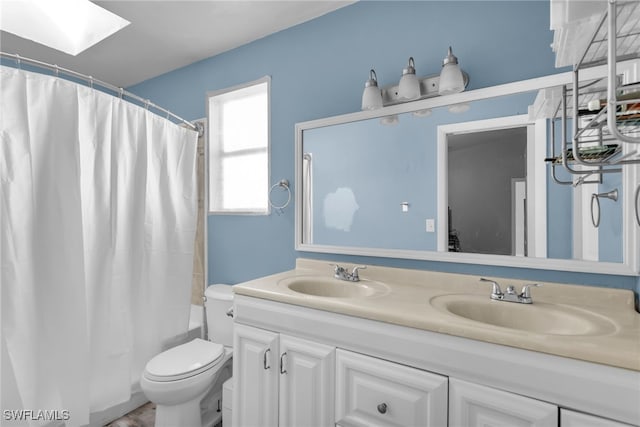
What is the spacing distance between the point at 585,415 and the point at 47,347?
6.65 feet

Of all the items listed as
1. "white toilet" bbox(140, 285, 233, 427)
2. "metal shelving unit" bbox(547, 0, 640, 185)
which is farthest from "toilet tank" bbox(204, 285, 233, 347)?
"metal shelving unit" bbox(547, 0, 640, 185)

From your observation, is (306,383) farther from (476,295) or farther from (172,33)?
(172,33)

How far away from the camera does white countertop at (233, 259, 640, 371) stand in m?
0.81

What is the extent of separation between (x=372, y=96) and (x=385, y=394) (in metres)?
1.36

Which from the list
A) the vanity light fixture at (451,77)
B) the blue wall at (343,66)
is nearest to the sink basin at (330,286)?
the blue wall at (343,66)

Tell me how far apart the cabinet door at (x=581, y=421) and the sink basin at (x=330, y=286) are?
0.77 meters

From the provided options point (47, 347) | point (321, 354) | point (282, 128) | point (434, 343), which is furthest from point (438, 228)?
point (47, 347)

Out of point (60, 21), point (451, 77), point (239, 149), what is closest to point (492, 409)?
point (451, 77)

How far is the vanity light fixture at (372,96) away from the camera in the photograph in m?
1.61

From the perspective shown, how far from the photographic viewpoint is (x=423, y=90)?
156 cm

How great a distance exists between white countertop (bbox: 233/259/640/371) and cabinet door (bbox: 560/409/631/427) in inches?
6.1

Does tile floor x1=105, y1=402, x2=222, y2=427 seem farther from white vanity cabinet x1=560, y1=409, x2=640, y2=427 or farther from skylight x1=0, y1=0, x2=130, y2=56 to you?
skylight x1=0, y1=0, x2=130, y2=56

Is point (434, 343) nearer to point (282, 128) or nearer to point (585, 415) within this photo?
point (585, 415)

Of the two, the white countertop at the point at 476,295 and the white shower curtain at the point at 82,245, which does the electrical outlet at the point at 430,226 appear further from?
the white shower curtain at the point at 82,245
